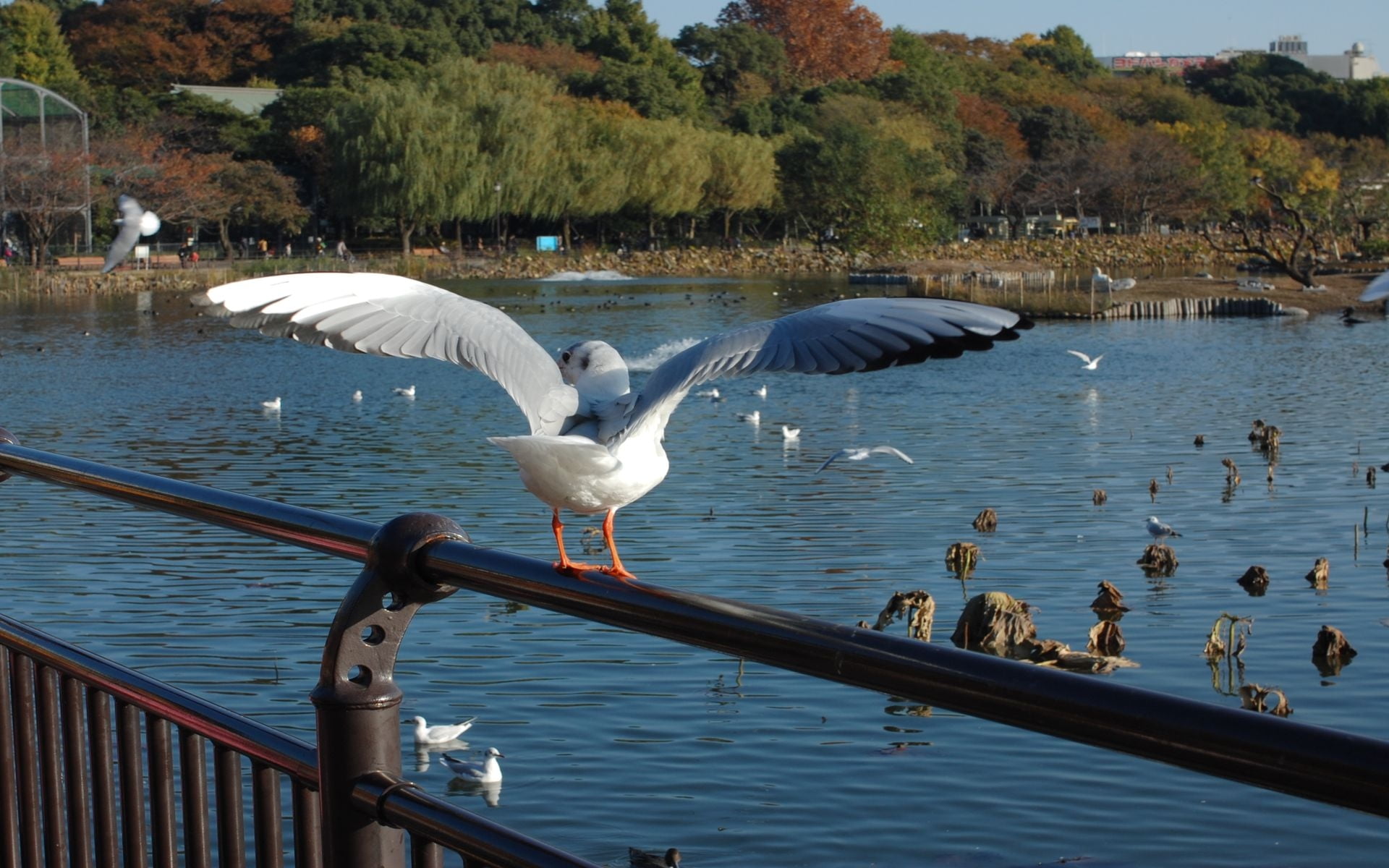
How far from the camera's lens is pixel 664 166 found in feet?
194

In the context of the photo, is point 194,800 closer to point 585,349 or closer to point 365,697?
point 365,697

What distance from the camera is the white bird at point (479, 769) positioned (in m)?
5.83

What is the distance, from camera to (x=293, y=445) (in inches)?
600

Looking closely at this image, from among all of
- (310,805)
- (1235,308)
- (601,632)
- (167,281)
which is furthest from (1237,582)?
(167,281)

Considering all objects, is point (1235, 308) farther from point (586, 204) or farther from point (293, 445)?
point (586, 204)

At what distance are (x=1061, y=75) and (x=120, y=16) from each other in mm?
62057

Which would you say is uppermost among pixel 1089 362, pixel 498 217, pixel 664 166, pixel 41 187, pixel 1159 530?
pixel 664 166

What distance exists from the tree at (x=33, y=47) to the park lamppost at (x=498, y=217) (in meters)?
17.0

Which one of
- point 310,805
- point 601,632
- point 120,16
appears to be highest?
point 120,16

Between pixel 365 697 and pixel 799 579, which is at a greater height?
pixel 365 697

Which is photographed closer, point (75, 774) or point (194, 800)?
point (194, 800)

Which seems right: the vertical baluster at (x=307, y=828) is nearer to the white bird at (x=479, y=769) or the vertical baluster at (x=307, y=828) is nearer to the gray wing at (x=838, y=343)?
the gray wing at (x=838, y=343)

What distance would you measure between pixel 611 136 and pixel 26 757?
57.9 m

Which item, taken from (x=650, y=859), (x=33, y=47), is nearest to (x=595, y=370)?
(x=650, y=859)
